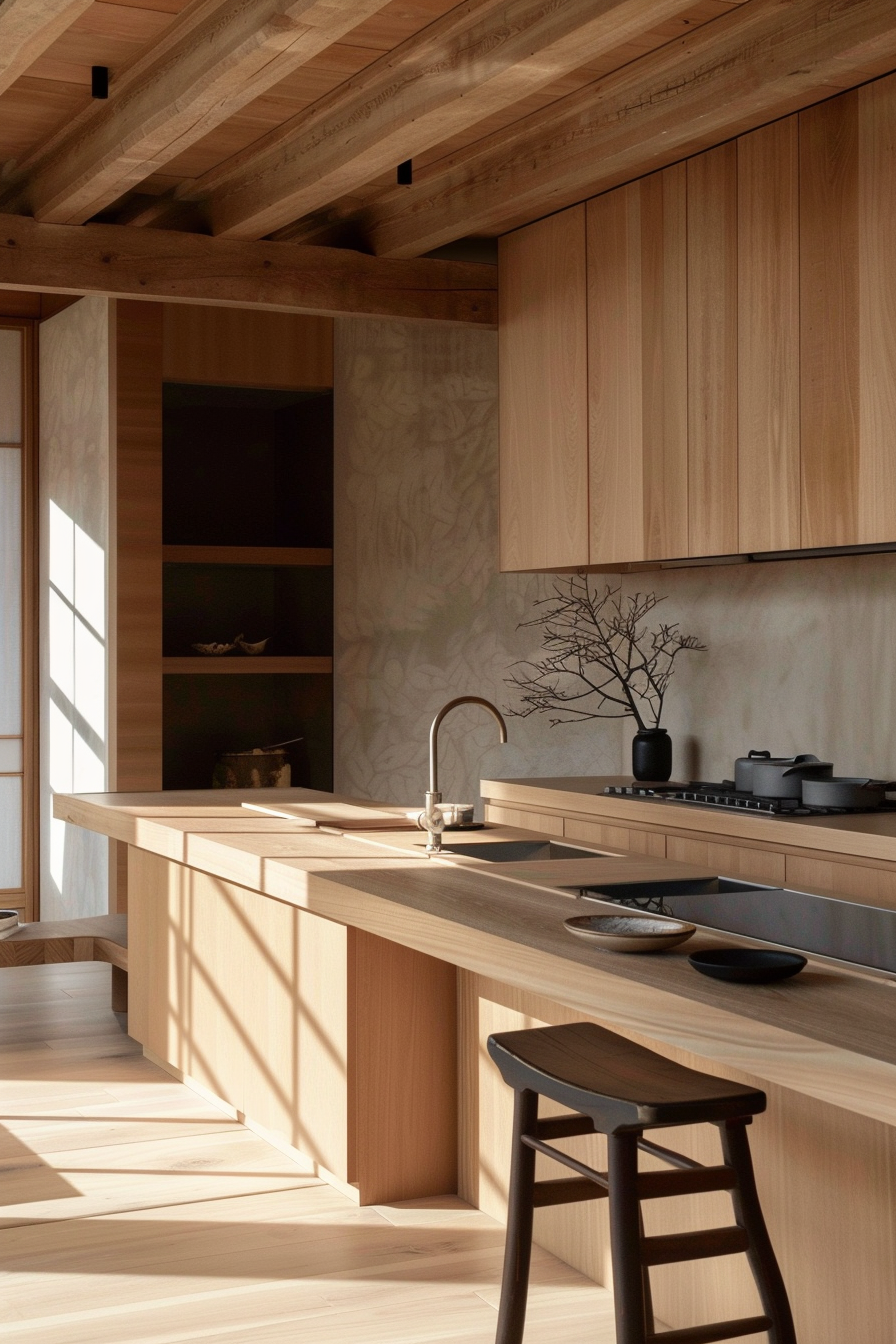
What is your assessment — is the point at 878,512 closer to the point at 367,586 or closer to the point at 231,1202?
the point at 231,1202

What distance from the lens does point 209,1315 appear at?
2959 millimetres

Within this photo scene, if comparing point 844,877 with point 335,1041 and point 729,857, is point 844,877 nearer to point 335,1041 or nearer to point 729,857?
point 729,857

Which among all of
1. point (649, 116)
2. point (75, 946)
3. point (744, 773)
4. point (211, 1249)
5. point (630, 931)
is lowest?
point (211, 1249)

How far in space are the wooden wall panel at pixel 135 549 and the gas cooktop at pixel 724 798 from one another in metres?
2.42

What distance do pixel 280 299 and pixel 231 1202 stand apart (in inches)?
121

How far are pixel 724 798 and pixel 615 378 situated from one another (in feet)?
4.73

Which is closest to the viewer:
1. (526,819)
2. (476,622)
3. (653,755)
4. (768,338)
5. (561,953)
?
(561,953)

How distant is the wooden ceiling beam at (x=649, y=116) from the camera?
3631 mm

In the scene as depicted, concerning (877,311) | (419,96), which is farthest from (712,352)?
(419,96)

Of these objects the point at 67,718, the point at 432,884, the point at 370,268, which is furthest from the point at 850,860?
the point at 67,718

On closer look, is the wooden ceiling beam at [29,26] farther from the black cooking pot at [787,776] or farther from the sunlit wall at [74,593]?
the sunlit wall at [74,593]

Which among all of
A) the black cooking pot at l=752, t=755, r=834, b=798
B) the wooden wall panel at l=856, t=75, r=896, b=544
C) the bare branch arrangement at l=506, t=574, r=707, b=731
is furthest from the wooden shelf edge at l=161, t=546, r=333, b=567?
the wooden wall panel at l=856, t=75, r=896, b=544

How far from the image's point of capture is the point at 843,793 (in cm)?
425

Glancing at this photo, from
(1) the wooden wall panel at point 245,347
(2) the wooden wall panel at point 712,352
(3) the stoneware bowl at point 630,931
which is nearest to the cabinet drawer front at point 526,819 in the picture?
(2) the wooden wall panel at point 712,352
